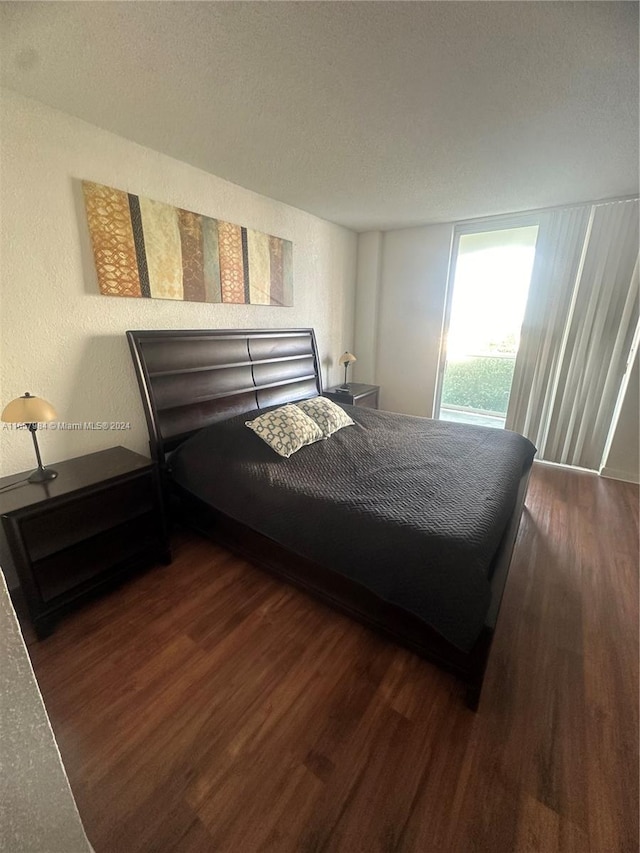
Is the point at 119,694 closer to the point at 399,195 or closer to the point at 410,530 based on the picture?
the point at 410,530

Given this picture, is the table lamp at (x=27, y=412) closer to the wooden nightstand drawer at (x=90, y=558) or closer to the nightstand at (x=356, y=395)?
the wooden nightstand drawer at (x=90, y=558)

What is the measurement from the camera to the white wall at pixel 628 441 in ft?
9.70

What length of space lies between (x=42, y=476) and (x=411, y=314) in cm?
373

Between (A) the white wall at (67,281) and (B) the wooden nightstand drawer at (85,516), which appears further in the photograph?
(A) the white wall at (67,281)

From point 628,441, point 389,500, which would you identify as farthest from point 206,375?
point 628,441

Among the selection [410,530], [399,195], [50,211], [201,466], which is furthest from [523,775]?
[399,195]

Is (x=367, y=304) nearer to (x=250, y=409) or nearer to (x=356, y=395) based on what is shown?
(x=356, y=395)

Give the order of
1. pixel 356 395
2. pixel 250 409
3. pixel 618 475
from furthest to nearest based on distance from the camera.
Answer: pixel 356 395 < pixel 618 475 < pixel 250 409

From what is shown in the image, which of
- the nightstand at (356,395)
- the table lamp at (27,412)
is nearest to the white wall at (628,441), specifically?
the nightstand at (356,395)

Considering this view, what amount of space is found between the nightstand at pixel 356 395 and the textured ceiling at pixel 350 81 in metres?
1.90

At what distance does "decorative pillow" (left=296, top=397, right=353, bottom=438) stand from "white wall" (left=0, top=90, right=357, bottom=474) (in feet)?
3.29

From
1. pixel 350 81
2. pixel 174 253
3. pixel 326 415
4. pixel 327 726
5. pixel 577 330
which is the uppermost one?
pixel 350 81

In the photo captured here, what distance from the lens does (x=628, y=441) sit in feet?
9.99

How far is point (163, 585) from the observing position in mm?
1886
